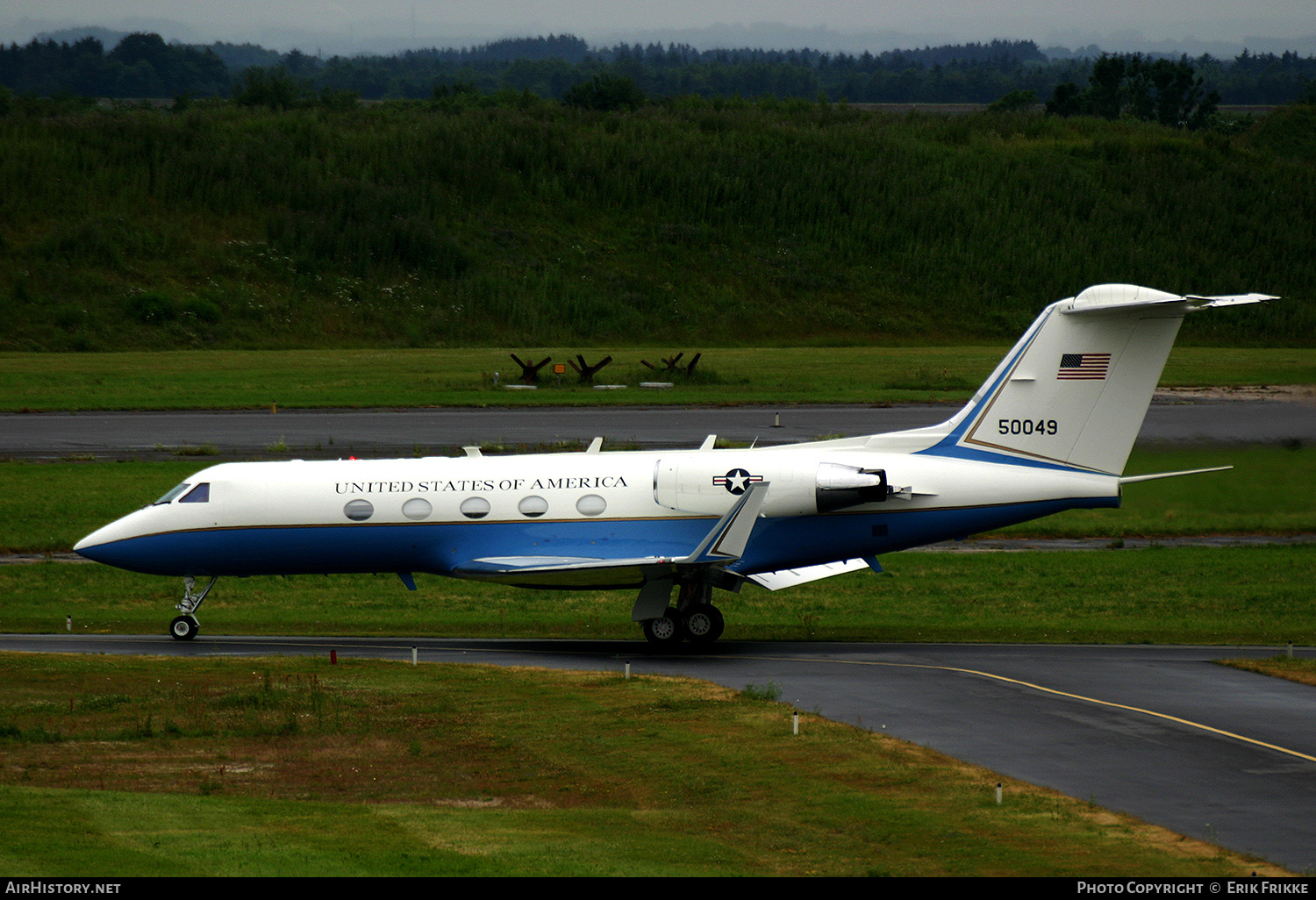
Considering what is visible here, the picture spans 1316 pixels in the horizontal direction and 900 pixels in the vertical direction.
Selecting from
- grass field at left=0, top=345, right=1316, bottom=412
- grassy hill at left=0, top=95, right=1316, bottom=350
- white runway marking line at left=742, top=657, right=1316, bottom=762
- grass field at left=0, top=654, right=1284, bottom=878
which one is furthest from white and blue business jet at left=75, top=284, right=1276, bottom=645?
grassy hill at left=0, top=95, right=1316, bottom=350

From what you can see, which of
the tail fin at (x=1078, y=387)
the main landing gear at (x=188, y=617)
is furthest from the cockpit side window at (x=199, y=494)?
the tail fin at (x=1078, y=387)

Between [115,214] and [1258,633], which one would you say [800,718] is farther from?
[115,214]

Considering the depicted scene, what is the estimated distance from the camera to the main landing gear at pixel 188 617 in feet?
90.8

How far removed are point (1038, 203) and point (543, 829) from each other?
103937 mm

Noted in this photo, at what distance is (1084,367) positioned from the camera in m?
26.7

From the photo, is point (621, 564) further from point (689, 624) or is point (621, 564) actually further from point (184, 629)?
point (184, 629)

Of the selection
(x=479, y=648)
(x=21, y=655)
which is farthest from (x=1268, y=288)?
(x=21, y=655)

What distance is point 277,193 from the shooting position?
339ft

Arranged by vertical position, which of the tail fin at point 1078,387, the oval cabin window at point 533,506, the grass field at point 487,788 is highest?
the tail fin at point 1078,387

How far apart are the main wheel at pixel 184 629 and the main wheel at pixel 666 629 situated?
9.16 metres

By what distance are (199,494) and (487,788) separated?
44.9ft

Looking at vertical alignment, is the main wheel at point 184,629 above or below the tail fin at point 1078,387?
below

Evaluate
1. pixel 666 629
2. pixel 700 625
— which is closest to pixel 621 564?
pixel 666 629

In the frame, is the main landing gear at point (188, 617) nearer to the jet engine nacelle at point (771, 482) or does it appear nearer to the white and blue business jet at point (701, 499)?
the white and blue business jet at point (701, 499)
